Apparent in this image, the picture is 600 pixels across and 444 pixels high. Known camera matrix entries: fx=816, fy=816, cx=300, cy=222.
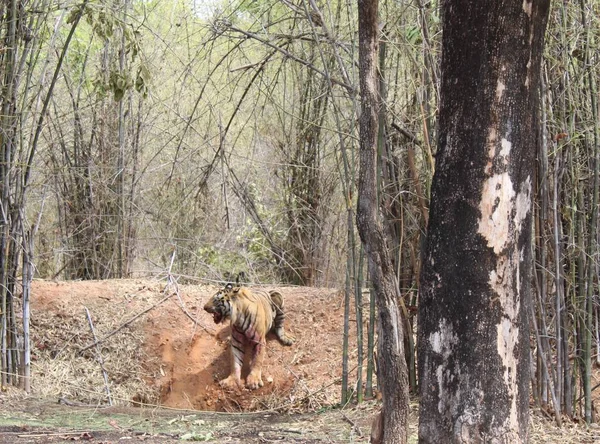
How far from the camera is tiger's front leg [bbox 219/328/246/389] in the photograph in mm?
7117

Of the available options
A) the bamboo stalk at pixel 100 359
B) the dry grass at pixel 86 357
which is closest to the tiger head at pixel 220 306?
the dry grass at pixel 86 357

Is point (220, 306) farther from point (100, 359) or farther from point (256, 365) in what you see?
point (100, 359)

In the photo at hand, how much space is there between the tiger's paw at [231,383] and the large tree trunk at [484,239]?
4.01m

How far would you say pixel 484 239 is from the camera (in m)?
3.15

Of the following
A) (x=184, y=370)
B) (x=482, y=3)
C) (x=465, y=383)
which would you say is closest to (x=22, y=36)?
(x=184, y=370)

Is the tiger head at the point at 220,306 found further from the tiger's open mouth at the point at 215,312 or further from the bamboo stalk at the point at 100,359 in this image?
the bamboo stalk at the point at 100,359

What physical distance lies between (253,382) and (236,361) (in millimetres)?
263

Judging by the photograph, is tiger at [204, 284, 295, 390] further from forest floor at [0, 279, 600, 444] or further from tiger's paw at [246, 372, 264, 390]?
forest floor at [0, 279, 600, 444]

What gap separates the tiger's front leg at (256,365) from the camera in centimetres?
710

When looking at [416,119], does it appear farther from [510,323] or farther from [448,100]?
[510,323]

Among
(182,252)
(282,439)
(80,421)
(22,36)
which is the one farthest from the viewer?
(182,252)

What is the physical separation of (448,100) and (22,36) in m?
3.64

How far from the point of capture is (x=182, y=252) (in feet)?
32.7

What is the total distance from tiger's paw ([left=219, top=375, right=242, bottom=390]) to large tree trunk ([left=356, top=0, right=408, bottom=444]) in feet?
10.6
